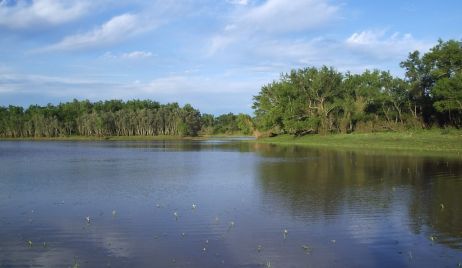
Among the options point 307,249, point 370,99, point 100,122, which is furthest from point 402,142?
point 100,122

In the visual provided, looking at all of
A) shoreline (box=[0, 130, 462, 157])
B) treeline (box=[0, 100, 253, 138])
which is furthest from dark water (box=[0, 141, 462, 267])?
treeline (box=[0, 100, 253, 138])

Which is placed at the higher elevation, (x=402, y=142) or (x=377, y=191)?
(x=402, y=142)

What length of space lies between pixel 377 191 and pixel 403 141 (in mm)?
38927

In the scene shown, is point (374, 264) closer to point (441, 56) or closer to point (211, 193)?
point (211, 193)

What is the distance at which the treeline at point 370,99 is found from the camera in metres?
66.2

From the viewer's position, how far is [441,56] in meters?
64.1

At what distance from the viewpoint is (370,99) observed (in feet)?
256

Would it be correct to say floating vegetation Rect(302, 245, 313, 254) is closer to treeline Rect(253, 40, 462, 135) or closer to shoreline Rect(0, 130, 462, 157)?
shoreline Rect(0, 130, 462, 157)

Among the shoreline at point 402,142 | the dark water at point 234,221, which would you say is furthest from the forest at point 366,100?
the dark water at point 234,221

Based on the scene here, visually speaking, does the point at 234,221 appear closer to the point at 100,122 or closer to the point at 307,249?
the point at 307,249

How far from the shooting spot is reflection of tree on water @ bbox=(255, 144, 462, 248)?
53.3 feet

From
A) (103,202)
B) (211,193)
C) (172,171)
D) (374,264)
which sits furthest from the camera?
(172,171)

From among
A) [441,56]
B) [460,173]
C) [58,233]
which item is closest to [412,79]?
[441,56]

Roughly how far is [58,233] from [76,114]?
6607 inches
